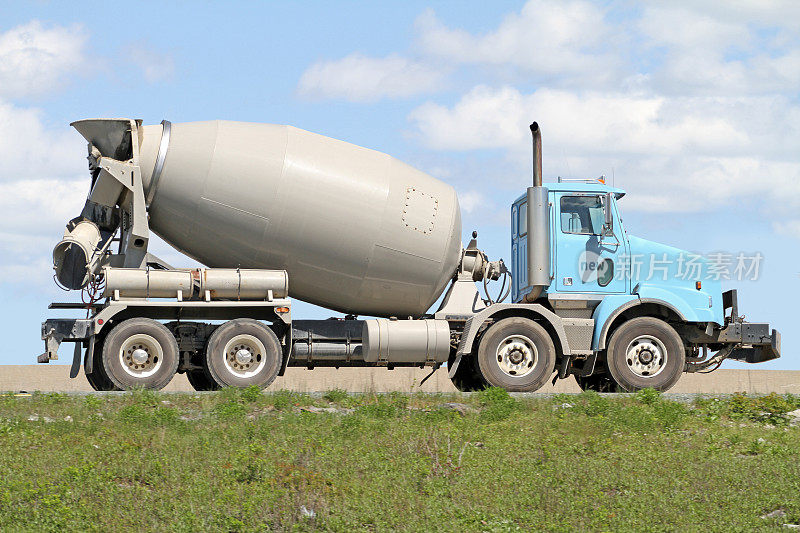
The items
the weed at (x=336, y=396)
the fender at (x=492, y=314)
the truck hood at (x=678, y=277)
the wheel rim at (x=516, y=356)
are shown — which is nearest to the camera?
the weed at (x=336, y=396)

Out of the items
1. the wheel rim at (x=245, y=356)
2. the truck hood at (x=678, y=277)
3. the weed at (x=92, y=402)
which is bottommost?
the weed at (x=92, y=402)

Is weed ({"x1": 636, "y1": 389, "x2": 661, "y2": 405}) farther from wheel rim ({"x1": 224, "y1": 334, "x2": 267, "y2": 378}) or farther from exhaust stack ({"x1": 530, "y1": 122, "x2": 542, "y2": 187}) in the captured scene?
wheel rim ({"x1": 224, "y1": 334, "x2": 267, "y2": 378})

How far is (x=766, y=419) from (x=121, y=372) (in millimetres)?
9950

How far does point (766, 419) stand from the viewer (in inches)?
562

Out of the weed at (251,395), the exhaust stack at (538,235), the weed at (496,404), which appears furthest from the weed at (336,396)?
the exhaust stack at (538,235)

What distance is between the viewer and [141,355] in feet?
52.2

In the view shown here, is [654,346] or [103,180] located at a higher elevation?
[103,180]

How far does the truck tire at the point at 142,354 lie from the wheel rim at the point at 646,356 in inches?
308

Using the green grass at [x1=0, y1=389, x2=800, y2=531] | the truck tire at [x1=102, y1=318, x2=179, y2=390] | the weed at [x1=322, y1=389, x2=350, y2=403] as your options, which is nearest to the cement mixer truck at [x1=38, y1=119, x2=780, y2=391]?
the truck tire at [x1=102, y1=318, x2=179, y2=390]

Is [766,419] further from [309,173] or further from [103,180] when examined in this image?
[103,180]

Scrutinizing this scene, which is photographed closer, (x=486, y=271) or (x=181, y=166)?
(x=181, y=166)

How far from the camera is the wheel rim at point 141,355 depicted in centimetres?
1585

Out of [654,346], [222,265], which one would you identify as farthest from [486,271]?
[222,265]

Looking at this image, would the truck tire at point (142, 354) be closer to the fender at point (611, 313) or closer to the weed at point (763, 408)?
the fender at point (611, 313)
